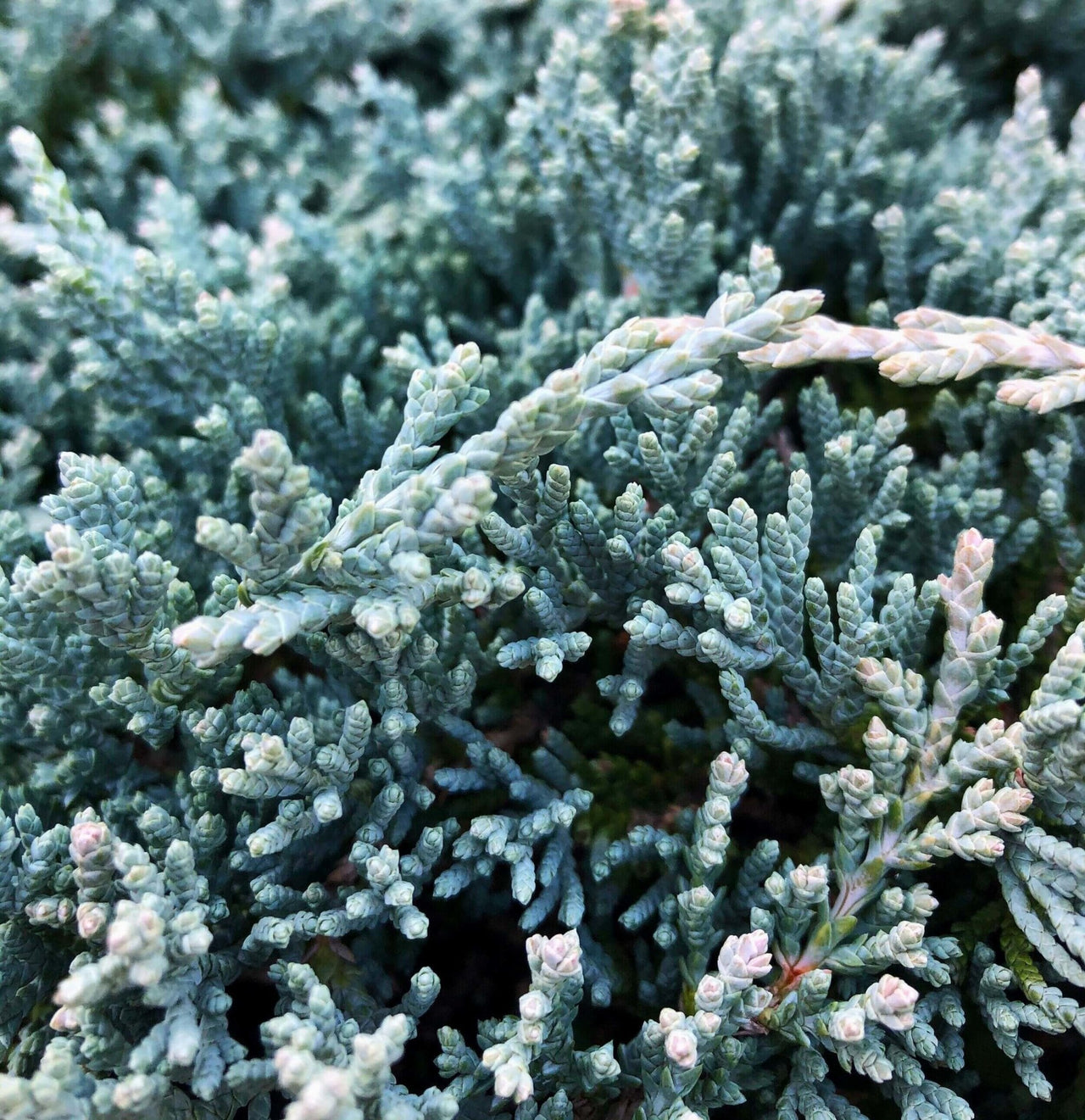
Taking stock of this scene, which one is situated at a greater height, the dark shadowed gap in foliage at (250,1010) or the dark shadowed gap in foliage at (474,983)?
the dark shadowed gap in foliage at (250,1010)

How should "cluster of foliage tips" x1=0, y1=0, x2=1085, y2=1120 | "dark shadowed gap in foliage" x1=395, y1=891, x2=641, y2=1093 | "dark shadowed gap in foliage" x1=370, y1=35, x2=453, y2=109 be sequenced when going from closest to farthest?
"cluster of foliage tips" x1=0, y1=0, x2=1085, y2=1120
"dark shadowed gap in foliage" x1=395, y1=891, x2=641, y2=1093
"dark shadowed gap in foliage" x1=370, y1=35, x2=453, y2=109

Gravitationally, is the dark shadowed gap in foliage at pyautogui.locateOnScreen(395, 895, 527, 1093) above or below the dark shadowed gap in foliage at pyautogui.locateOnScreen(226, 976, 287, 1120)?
below

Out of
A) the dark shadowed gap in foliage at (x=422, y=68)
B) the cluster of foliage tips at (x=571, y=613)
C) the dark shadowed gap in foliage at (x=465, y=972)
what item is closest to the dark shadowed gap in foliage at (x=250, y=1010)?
the cluster of foliage tips at (x=571, y=613)

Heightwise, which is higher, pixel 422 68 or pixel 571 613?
pixel 422 68

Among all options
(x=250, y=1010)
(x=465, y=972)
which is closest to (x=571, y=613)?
(x=465, y=972)

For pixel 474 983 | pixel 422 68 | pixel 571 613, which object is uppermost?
pixel 422 68

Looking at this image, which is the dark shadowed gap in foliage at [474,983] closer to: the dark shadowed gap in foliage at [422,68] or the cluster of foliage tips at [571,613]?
the cluster of foliage tips at [571,613]

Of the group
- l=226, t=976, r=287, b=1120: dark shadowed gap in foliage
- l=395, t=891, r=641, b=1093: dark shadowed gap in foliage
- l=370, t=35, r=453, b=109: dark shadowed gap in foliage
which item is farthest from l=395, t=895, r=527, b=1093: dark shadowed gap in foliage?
l=370, t=35, r=453, b=109: dark shadowed gap in foliage

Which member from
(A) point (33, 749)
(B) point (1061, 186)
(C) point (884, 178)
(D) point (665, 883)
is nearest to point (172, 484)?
(A) point (33, 749)

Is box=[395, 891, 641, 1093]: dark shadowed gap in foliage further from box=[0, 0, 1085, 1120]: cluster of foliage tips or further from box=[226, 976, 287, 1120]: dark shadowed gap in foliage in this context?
box=[226, 976, 287, 1120]: dark shadowed gap in foliage

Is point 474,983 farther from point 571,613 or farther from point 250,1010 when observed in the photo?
point 571,613
